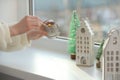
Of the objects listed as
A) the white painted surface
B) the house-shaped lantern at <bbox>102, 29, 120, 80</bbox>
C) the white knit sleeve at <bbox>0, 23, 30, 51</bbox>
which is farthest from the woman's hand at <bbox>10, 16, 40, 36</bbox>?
the house-shaped lantern at <bbox>102, 29, 120, 80</bbox>

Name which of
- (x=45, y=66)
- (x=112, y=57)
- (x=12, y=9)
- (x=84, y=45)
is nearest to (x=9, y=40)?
(x=45, y=66)

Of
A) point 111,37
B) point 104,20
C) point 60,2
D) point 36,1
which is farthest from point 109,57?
point 36,1

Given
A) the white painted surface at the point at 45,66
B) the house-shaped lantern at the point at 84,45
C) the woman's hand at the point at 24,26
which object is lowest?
the white painted surface at the point at 45,66

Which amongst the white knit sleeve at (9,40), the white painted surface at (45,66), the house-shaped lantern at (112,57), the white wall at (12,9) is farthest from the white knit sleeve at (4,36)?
the white wall at (12,9)

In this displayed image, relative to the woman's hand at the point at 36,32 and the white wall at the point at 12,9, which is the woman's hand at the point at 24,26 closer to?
the woman's hand at the point at 36,32

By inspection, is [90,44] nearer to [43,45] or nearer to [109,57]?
[109,57]

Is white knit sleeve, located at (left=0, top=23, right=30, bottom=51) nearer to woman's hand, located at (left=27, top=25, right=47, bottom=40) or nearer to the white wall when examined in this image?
woman's hand, located at (left=27, top=25, right=47, bottom=40)
